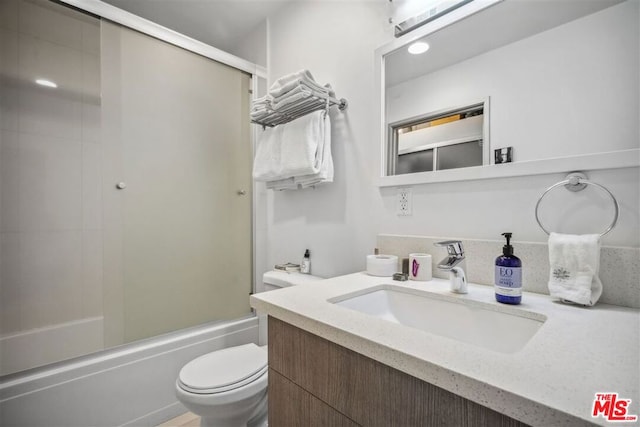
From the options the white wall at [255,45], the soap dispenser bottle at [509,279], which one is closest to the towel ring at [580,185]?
the soap dispenser bottle at [509,279]

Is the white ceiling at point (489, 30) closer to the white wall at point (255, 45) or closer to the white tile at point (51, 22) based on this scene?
the white wall at point (255, 45)

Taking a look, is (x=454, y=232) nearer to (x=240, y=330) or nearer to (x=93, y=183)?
(x=240, y=330)

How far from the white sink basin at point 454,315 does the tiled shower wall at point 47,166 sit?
132 centimetres

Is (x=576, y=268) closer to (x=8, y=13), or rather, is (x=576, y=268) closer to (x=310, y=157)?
(x=310, y=157)

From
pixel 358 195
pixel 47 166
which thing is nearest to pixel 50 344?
pixel 47 166

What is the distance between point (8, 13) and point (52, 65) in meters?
0.23

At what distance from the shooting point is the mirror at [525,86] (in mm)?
735

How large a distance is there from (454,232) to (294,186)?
2.72 ft

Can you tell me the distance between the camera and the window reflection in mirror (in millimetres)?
957

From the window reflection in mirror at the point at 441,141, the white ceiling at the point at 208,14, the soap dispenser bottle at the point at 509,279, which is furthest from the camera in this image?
the white ceiling at the point at 208,14

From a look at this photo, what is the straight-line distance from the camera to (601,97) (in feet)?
2.46

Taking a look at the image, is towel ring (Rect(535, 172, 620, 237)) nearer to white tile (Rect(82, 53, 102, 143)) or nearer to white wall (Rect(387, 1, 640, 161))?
white wall (Rect(387, 1, 640, 161))

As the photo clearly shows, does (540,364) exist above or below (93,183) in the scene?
below

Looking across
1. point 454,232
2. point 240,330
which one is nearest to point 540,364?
point 454,232
